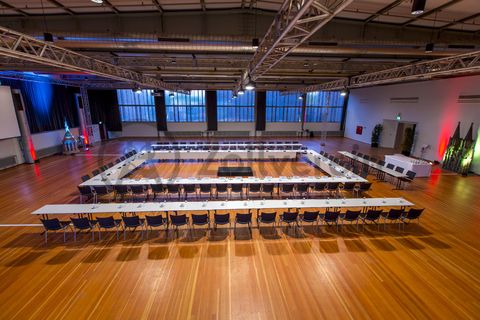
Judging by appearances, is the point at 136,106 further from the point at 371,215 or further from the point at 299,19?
the point at 371,215

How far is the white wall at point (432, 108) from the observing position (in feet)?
41.9

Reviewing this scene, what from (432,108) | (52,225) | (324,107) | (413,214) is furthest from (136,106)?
(432,108)

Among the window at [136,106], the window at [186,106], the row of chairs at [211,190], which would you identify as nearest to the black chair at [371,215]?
the row of chairs at [211,190]

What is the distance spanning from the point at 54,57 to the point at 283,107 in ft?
70.7

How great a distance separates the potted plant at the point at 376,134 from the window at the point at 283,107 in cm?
836

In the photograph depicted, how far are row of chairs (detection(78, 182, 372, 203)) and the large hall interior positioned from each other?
0.09m

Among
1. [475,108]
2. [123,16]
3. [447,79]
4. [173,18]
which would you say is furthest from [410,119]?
[123,16]

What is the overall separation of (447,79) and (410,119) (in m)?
3.47

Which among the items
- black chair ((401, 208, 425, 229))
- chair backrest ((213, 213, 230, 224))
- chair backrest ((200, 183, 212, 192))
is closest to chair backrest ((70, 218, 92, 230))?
chair backrest ((213, 213, 230, 224))

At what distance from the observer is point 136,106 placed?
2462 cm

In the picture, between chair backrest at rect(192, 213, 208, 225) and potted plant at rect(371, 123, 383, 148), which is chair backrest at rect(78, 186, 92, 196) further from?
potted plant at rect(371, 123, 383, 148)

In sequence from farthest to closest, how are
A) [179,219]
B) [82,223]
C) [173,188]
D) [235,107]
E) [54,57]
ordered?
[235,107], [173,188], [54,57], [179,219], [82,223]

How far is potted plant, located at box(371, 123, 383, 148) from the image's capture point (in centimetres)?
1981

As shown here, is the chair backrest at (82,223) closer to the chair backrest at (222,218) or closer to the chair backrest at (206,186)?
the chair backrest at (222,218)
